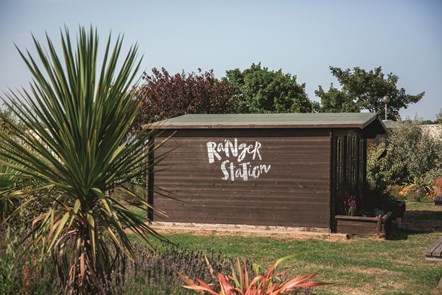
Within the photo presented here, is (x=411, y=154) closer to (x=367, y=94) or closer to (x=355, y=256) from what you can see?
(x=355, y=256)

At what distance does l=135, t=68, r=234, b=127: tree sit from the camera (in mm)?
32594

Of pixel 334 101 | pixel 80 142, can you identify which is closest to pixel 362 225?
pixel 80 142

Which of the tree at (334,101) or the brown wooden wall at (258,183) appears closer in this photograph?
the brown wooden wall at (258,183)

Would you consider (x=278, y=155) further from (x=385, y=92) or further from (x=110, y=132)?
(x=385, y=92)

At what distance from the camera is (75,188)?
669cm

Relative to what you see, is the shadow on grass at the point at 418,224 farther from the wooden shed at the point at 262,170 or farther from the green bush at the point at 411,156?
the green bush at the point at 411,156

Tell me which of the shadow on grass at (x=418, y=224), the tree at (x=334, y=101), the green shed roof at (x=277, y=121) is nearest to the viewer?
the green shed roof at (x=277, y=121)

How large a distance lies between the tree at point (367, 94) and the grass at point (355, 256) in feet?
135

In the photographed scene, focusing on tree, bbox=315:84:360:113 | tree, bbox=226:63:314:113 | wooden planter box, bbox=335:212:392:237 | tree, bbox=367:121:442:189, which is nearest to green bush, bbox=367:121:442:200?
tree, bbox=367:121:442:189

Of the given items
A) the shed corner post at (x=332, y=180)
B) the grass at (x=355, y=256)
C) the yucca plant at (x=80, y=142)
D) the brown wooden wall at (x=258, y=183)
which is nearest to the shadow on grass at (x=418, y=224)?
the grass at (x=355, y=256)

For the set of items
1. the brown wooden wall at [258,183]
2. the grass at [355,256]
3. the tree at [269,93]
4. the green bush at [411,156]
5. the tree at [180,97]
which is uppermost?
the tree at [269,93]

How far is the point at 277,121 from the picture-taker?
1747 cm

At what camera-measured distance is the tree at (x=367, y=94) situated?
59000 millimetres

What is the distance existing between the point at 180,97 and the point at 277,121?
16.2 m
